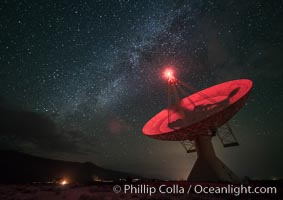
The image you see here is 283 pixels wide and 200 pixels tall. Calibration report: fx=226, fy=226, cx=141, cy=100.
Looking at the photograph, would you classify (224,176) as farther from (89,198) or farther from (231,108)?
(89,198)

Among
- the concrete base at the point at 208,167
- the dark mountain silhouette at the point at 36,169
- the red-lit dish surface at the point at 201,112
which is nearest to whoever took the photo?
the red-lit dish surface at the point at 201,112

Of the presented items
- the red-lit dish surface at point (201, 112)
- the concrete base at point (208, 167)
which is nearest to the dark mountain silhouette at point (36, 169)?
the red-lit dish surface at point (201, 112)

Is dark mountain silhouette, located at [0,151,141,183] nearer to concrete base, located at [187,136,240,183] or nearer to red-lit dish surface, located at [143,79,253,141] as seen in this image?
red-lit dish surface, located at [143,79,253,141]

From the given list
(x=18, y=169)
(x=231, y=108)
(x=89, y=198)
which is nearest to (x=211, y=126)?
(x=231, y=108)

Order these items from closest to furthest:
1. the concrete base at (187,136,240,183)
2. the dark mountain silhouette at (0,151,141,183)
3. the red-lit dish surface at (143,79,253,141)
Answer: the red-lit dish surface at (143,79,253,141)
the concrete base at (187,136,240,183)
the dark mountain silhouette at (0,151,141,183)

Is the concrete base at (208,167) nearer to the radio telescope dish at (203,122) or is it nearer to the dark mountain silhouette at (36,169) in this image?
the radio telescope dish at (203,122)

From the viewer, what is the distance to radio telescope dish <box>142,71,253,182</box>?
64.3 ft

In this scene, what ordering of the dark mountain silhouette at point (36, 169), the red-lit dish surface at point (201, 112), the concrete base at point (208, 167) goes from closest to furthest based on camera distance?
the red-lit dish surface at point (201, 112)
the concrete base at point (208, 167)
the dark mountain silhouette at point (36, 169)

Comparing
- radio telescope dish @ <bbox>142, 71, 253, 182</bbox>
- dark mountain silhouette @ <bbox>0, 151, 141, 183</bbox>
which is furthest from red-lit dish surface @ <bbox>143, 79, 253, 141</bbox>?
dark mountain silhouette @ <bbox>0, 151, 141, 183</bbox>

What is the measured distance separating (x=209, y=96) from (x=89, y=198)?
57.6 feet

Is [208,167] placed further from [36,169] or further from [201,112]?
[36,169]

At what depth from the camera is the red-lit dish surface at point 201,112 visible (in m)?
18.8

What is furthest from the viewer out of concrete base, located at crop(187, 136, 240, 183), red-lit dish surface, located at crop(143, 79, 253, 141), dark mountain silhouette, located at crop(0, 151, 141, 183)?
dark mountain silhouette, located at crop(0, 151, 141, 183)

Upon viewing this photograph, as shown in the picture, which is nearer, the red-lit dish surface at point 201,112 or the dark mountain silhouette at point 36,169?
the red-lit dish surface at point 201,112
